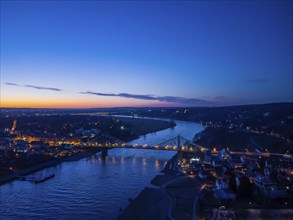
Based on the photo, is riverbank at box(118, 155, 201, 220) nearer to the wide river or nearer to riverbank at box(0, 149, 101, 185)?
the wide river

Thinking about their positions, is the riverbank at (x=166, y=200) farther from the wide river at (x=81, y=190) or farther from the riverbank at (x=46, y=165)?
the riverbank at (x=46, y=165)

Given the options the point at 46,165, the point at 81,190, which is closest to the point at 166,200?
the point at 81,190

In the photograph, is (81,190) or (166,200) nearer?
(166,200)

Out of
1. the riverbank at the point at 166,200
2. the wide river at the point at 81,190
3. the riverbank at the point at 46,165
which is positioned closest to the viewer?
the riverbank at the point at 166,200

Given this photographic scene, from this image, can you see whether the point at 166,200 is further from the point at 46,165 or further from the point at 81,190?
the point at 46,165

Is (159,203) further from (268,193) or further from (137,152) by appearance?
(137,152)

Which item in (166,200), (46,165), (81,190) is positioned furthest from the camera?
(46,165)

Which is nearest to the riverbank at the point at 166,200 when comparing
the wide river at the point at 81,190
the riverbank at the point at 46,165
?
the wide river at the point at 81,190

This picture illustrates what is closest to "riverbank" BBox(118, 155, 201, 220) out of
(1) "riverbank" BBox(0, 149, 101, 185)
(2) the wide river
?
(2) the wide river
